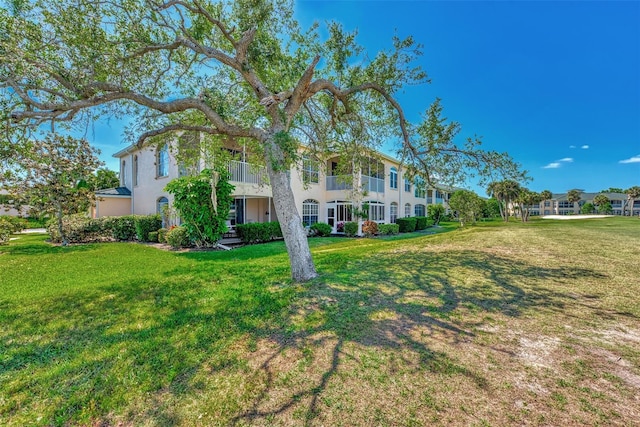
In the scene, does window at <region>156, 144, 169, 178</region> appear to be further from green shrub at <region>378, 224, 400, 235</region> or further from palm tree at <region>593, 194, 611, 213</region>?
palm tree at <region>593, 194, 611, 213</region>

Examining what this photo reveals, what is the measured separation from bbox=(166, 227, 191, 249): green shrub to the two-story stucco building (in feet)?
8.36

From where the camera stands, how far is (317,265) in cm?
802

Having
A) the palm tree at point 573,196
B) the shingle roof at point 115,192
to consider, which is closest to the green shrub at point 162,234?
the shingle roof at point 115,192

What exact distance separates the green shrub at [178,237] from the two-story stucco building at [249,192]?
8.36 ft

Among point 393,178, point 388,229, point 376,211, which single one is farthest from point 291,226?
point 393,178

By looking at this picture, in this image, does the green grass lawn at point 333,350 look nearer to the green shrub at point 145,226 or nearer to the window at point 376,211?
the green shrub at point 145,226

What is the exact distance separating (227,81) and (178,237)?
25.3ft

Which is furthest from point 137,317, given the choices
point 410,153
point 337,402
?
point 410,153

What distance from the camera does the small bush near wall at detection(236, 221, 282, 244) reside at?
49.9 feet

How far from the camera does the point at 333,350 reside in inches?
130

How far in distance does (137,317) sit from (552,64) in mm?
19764

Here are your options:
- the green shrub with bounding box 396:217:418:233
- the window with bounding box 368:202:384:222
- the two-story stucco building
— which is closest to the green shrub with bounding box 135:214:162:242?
the two-story stucco building

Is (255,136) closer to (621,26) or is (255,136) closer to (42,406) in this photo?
(42,406)

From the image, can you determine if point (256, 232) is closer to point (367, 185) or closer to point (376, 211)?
point (367, 185)
